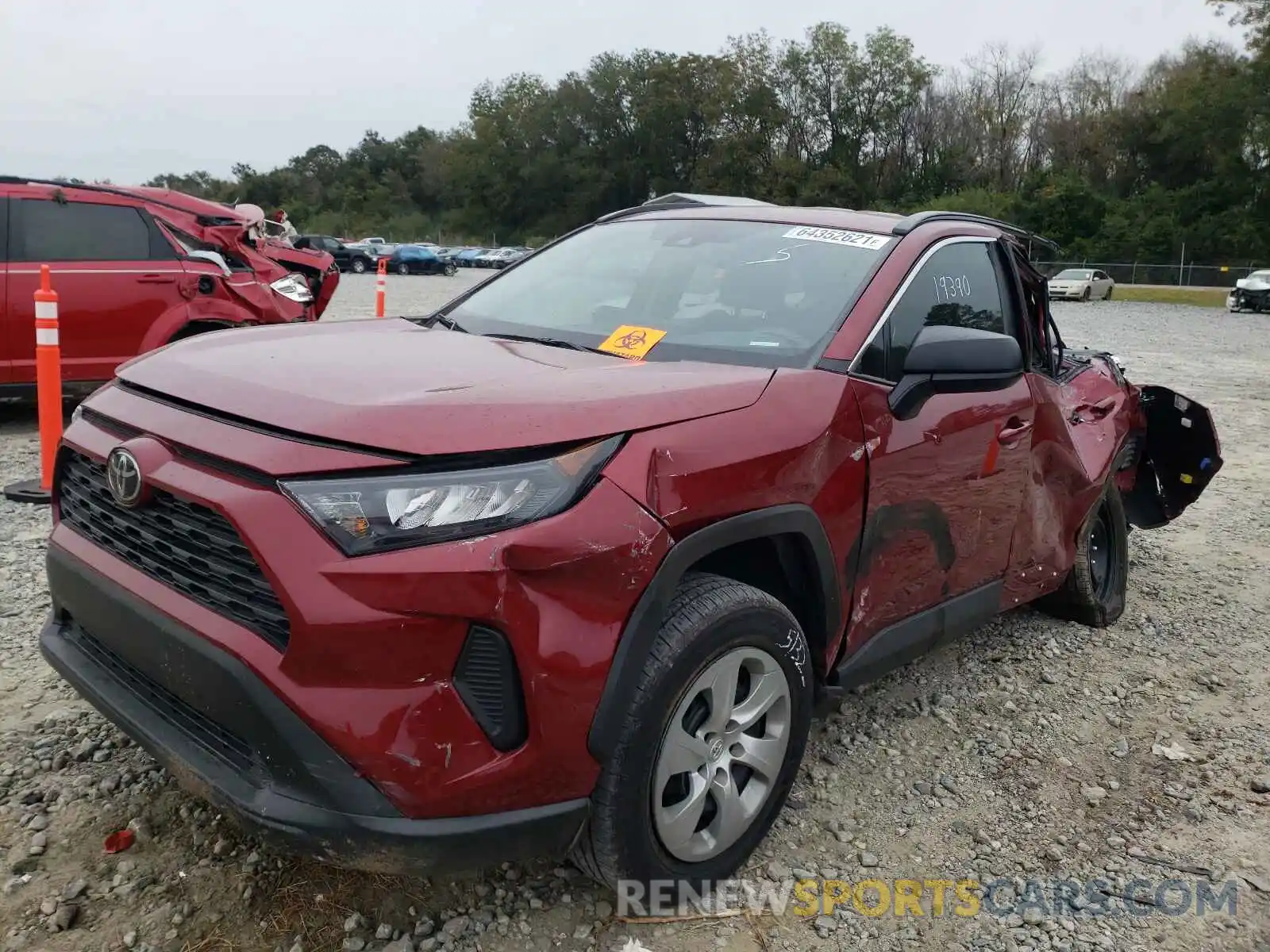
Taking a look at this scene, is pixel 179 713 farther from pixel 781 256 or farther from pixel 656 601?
pixel 781 256

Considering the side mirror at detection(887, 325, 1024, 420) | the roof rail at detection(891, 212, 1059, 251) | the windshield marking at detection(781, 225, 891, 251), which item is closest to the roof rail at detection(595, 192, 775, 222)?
the windshield marking at detection(781, 225, 891, 251)

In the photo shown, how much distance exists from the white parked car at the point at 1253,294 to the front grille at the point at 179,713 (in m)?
35.3

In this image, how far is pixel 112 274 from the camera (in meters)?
7.25

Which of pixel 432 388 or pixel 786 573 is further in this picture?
pixel 786 573

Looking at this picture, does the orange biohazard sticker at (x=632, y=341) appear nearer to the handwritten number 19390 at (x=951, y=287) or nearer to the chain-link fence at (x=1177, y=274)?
the handwritten number 19390 at (x=951, y=287)

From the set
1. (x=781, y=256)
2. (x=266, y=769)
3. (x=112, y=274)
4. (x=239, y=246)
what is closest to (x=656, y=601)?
(x=266, y=769)

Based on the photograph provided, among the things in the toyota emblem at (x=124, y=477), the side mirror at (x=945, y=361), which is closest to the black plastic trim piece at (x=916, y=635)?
the side mirror at (x=945, y=361)

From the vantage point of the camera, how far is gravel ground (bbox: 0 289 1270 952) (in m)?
2.33

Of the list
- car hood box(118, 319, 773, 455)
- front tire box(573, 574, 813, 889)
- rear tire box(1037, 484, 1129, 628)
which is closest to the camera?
car hood box(118, 319, 773, 455)

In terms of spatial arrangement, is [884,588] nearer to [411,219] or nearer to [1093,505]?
[1093,505]

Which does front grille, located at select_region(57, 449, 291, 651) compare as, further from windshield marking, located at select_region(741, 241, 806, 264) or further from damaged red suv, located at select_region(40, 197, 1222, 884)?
windshield marking, located at select_region(741, 241, 806, 264)

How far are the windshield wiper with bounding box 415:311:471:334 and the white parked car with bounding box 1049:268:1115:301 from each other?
3481 cm

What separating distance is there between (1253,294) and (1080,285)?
6.02 metres

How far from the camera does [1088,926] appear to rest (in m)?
2.50
